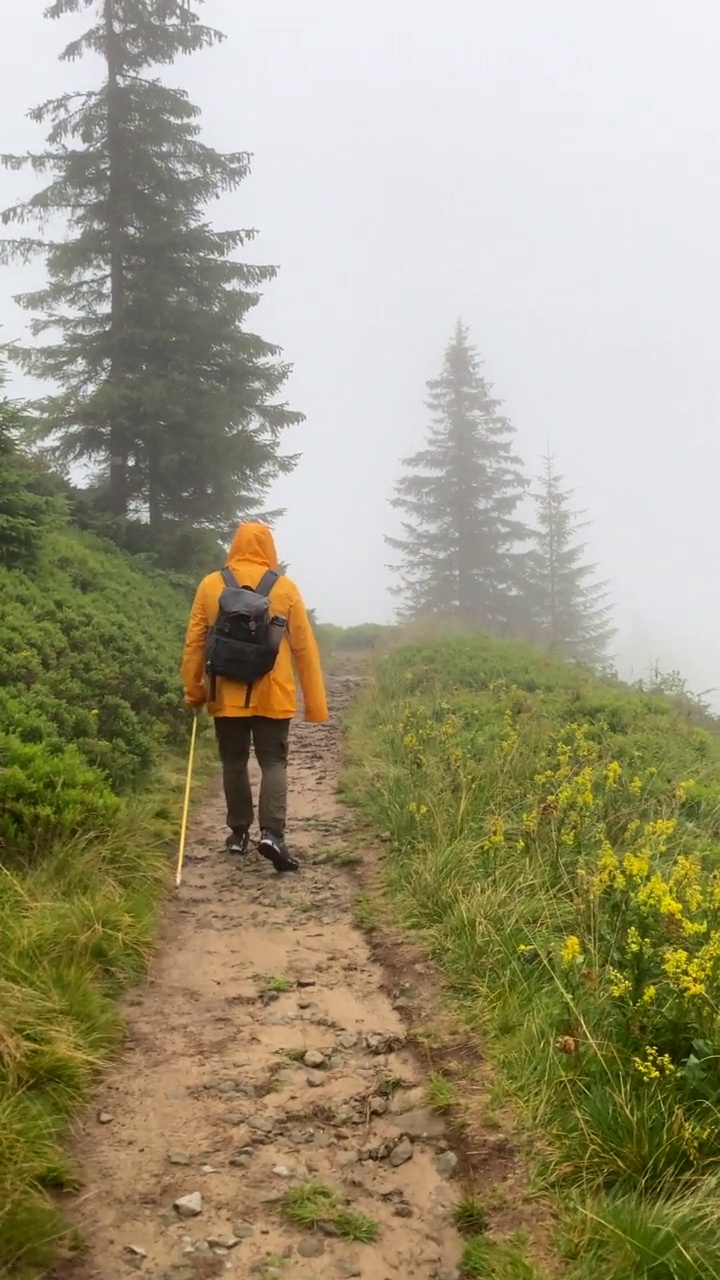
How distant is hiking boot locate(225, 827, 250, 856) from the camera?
253 inches

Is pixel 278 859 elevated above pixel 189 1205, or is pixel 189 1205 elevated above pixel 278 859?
pixel 278 859

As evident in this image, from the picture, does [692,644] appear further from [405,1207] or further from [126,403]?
[405,1207]

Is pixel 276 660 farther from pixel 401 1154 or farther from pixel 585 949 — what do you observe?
pixel 401 1154

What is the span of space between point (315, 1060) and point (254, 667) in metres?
2.73

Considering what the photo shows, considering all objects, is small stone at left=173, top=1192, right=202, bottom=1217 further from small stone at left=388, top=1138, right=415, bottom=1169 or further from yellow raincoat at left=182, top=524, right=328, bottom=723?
yellow raincoat at left=182, top=524, right=328, bottom=723

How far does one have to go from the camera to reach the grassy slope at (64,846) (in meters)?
2.98

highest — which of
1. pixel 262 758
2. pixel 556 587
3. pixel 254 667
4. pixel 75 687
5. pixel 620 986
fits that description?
pixel 556 587

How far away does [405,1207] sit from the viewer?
290cm

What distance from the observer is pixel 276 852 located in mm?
5930

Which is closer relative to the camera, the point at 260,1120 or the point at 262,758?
the point at 260,1120

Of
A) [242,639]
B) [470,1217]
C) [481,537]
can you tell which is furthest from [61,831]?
[481,537]

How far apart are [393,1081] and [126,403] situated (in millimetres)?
13067

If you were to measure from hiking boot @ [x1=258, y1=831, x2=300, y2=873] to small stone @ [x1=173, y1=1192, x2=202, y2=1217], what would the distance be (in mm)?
3072

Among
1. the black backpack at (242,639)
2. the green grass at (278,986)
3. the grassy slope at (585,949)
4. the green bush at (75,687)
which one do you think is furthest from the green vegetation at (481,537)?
the green grass at (278,986)
